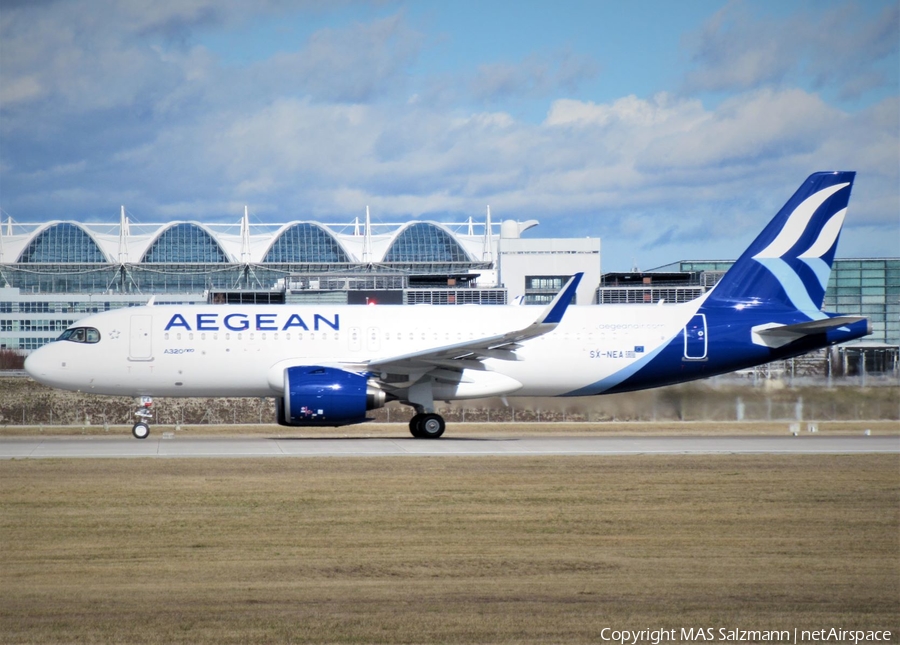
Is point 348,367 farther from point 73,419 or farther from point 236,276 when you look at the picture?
point 236,276

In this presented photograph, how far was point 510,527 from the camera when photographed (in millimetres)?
14195

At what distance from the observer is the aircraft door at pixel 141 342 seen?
92.5 feet

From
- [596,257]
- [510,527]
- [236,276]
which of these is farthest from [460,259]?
[510,527]

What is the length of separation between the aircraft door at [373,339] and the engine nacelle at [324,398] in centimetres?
202

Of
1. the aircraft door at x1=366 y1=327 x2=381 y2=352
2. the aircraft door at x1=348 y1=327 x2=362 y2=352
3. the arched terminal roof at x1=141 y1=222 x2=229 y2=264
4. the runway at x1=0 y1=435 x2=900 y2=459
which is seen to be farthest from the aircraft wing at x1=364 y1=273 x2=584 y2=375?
the arched terminal roof at x1=141 y1=222 x2=229 y2=264

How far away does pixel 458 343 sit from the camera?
1083 inches

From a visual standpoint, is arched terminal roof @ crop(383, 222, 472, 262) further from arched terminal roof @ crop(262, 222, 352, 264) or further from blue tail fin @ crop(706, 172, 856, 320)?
blue tail fin @ crop(706, 172, 856, 320)

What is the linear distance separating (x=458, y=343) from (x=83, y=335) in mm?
10596

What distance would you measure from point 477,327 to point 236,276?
84.1m

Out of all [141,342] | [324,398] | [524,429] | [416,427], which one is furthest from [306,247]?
[324,398]

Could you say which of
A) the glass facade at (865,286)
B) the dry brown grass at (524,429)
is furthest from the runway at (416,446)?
the glass facade at (865,286)

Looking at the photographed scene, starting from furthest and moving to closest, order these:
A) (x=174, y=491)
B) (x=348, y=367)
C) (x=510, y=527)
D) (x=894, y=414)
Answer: (x=894, y=414), (x=348, y=367), (x=174, y=491), (x=510, y=527)

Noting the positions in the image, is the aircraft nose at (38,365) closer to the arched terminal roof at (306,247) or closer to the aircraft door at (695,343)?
the aircraft door at (695,343)

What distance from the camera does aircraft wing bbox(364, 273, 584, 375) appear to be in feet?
85.5
